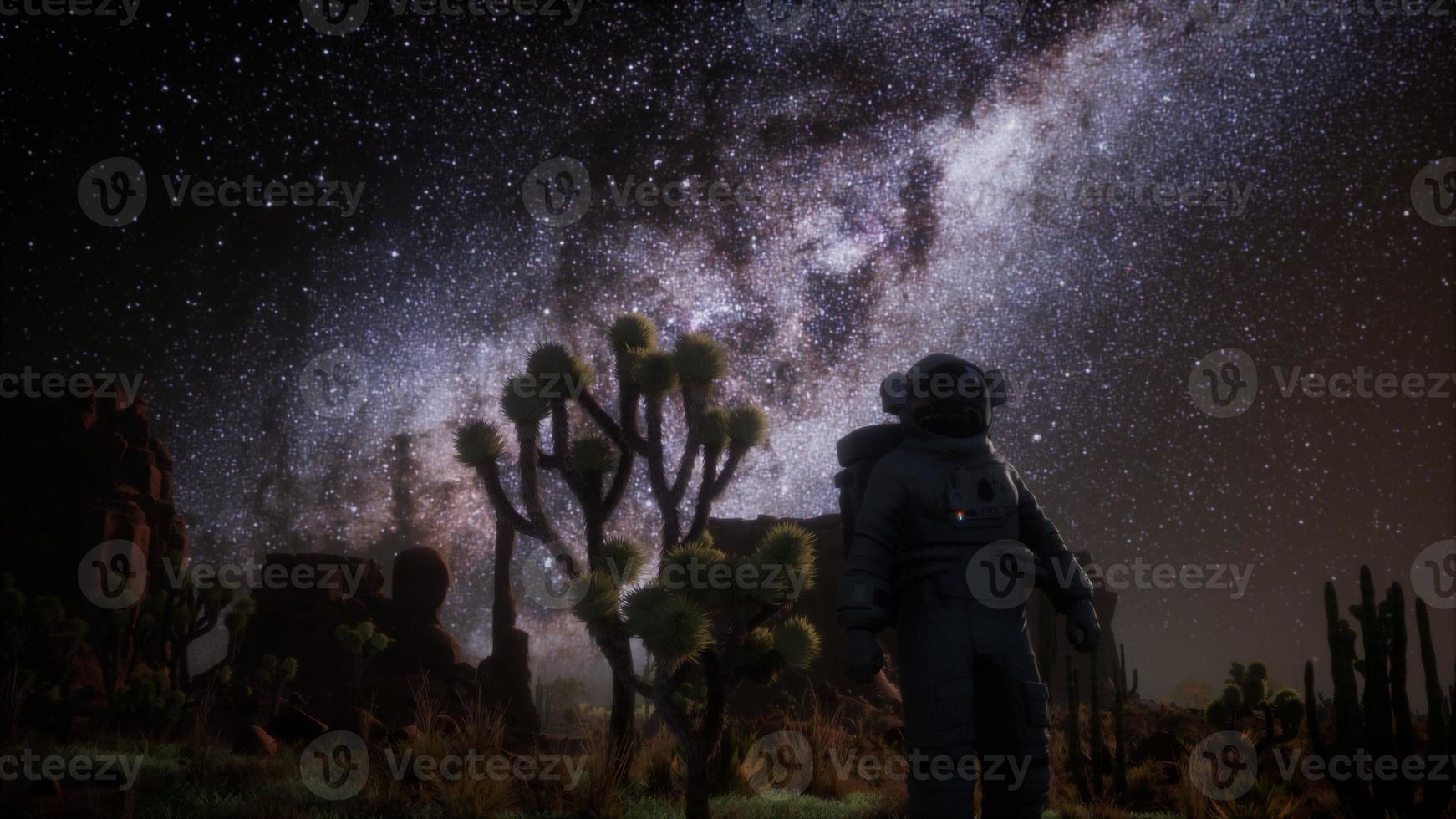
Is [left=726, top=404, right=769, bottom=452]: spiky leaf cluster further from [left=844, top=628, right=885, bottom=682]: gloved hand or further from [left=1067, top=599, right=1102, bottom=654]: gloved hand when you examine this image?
[left=1067, top=599, right=1102, bottom=654]: gloved hand

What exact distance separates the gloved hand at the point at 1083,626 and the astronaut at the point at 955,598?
1cm

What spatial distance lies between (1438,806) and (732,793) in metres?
5.64

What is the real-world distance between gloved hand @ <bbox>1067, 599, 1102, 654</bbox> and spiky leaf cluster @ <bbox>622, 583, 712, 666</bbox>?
2.37 m

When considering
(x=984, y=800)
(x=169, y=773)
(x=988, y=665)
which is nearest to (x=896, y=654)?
(x=988, y=665)

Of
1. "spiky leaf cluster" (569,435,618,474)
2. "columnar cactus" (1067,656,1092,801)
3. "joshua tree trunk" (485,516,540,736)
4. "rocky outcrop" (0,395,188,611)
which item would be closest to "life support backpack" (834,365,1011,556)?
"spiky leaf cluster" (569,435,618,474)

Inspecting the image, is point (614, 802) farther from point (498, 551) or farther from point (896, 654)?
point (498, 551)

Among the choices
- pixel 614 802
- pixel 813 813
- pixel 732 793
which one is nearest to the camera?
Result: pixel 614 802

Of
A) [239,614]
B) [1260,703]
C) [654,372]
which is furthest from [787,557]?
[239,614]

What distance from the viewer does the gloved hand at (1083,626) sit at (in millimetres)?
4379

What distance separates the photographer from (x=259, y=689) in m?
14.9

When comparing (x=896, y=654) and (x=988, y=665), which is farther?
(x=896, y=654)

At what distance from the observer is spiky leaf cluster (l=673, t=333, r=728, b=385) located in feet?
21.3

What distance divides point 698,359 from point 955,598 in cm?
337

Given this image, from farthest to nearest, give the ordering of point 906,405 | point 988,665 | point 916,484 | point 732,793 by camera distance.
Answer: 1. point 732,793
2. point 906,405
3. point 916,484
4. point 988,665
